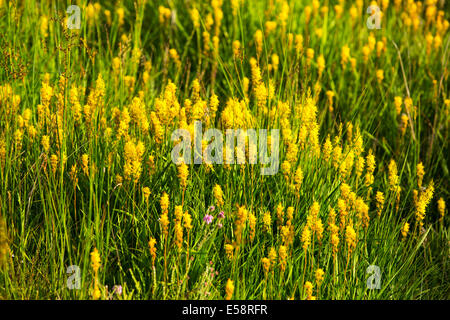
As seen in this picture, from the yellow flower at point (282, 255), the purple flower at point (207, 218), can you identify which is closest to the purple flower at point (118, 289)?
the purple flower at point (207, 218)

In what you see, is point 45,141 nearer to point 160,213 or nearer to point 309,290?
point 160,213

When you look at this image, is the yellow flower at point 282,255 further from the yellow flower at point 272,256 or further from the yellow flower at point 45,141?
the yellow flower at point 45,141

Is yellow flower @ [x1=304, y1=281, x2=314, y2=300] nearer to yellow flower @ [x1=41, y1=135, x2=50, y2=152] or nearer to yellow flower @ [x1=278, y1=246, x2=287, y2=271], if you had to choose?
yellow flower @ [x1=278, y1=246, x2=287, y2=271]

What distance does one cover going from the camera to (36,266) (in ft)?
7.88

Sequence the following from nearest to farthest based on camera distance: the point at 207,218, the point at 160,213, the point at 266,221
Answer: the point at 266,221, the point at 207,218, the point at 160,213

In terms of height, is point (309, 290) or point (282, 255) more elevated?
point (282, 255)

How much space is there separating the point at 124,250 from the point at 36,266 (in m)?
0.36

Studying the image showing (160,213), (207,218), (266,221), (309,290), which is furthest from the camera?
(160,213)

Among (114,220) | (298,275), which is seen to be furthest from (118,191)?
(298,275)

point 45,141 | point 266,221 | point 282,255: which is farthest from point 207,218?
point 45,141

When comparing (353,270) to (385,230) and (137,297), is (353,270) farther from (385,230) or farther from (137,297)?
(137,297)

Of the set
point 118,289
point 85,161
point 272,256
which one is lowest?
point 118,289

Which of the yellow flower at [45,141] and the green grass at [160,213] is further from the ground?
Result: the yellow flower at [45,141]

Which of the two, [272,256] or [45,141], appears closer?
[272,256]
